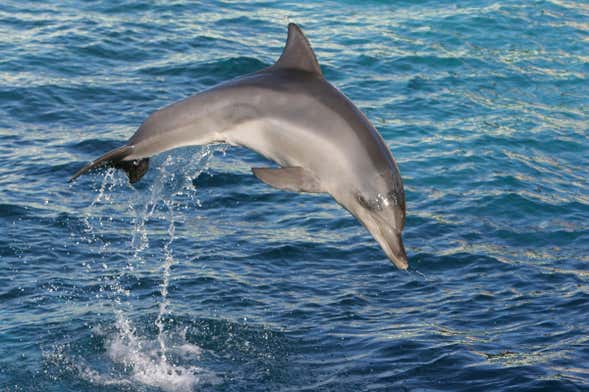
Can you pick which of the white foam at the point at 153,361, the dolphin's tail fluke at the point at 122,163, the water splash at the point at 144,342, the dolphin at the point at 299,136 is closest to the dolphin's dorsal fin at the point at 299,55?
the dolphin at the point at 299,136

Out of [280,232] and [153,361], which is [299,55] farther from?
[280,232]

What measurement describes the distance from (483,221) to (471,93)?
205 inches

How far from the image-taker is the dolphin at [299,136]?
22.8 ft

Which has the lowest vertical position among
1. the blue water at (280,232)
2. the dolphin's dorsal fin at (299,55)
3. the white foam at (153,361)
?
the white foam at (153,361)

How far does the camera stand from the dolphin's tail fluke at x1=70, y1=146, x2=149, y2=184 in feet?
25.7

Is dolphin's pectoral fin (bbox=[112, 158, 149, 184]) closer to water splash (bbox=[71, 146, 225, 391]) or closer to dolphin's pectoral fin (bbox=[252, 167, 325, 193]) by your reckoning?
water splash (bbox=[71, 146, 225, 391])

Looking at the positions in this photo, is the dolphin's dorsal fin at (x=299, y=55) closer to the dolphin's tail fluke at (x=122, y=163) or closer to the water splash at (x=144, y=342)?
the dolphin's tail fluke at (x=122, y=163)

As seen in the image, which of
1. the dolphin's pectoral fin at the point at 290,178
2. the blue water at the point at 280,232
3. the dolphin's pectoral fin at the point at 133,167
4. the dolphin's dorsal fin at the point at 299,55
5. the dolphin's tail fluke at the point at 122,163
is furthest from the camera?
the blue water at the point at 280,232

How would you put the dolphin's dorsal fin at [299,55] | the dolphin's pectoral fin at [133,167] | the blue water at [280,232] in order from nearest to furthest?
the dolphin's dorsal fin at [299,55] < the dolphin's pectoral fin at [133,167] < the blue water at [280,232]

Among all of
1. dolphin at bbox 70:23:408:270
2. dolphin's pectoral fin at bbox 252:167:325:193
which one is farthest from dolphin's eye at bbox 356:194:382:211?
Result: dolphin's pectoral fin at bbox 252:167:325:193

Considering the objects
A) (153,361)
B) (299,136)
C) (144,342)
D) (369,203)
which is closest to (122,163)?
(299,136)

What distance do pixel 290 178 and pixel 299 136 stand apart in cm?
42

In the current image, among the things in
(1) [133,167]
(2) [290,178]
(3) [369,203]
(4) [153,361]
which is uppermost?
(2) [290,178]

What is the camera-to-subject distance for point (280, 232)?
1246 cm
